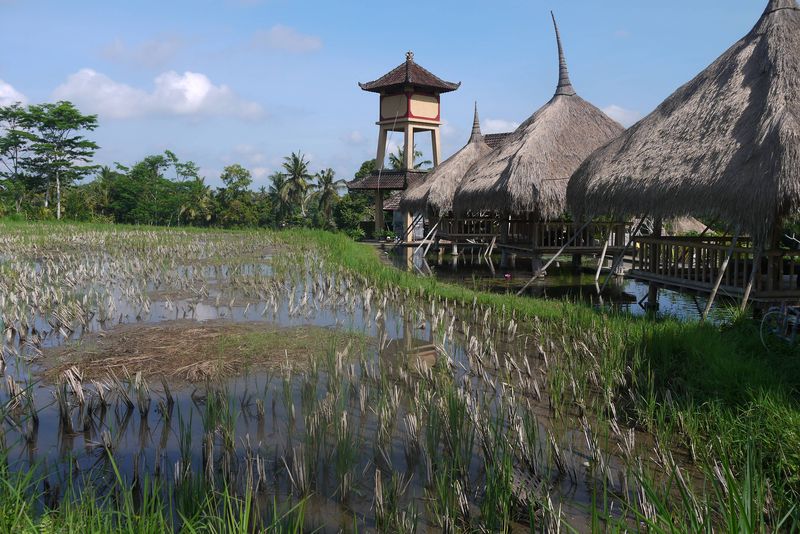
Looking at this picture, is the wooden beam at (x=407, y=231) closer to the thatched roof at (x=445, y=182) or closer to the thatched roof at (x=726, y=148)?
the thatched roof at (x=445, y=182)

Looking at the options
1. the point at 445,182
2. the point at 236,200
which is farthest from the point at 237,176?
the point at 445,182

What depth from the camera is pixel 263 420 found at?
402 centimetres

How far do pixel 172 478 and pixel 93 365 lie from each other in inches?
93.3

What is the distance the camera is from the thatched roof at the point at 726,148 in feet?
20.6

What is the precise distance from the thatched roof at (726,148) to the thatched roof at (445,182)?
792 cm

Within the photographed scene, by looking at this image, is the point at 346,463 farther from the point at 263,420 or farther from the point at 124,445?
the point at 124,445

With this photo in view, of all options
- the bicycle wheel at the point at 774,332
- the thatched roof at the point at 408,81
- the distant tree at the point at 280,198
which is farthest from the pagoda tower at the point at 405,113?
the bicycle wheel at the point at 774,332

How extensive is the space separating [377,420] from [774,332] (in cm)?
381

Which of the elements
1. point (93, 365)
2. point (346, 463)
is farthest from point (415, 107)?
point (346, 463)

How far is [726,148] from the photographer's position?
A: 6977 millimetres

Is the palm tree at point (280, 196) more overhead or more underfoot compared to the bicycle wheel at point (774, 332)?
more overhead

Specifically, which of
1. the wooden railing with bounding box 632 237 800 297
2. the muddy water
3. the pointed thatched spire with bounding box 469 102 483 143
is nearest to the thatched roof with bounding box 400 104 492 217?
the pointed thatched spire with bounding box 469 102 483 143

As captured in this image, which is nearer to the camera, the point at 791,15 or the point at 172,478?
the point at 172,478

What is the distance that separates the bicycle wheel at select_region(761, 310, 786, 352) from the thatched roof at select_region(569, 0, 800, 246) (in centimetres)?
113
